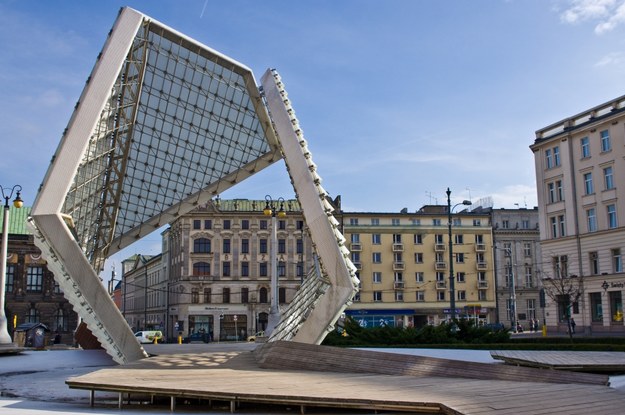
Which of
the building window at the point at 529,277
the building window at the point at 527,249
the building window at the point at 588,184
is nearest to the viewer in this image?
the building window at the point at 588,184

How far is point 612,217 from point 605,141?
7.16 m

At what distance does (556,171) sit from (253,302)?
47510 mm

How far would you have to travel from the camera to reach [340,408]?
14055 mm

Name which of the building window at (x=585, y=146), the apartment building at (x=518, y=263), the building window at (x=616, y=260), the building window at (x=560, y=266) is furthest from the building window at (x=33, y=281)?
the building window at (x=616, y=260)

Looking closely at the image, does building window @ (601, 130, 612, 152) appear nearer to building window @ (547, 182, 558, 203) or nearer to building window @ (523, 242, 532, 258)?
building window @ (547, 182, 558, 203)

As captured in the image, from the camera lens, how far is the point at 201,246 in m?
97.4

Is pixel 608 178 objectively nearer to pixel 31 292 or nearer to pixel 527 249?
pixel 527 249

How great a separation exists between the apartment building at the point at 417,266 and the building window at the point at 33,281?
140ft

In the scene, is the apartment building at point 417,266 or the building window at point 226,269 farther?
the apartment building at point 417,266

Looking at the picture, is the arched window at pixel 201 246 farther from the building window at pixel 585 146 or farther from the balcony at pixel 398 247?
the building window at pixel 585 146

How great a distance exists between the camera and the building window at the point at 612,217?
61737 mm

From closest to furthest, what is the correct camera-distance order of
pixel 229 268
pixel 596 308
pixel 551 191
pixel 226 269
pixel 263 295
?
pixel 596 308 → pixel 551 191 → pixel 226 269 → pixel 229 268 → pixel 263 295

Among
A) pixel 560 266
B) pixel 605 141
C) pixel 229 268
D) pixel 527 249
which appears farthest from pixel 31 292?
pixel 527 249

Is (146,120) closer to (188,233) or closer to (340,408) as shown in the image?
(340,408)
